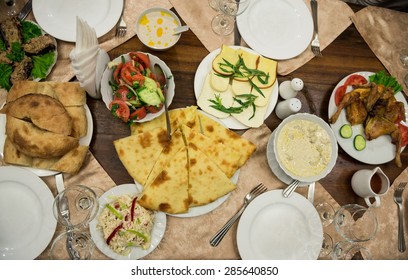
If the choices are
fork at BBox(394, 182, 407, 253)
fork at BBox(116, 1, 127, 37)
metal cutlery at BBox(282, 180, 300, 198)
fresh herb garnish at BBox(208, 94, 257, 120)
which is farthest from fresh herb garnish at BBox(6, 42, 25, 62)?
fork at BBox(394, 182, 407, 253)

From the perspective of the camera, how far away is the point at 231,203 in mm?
2197

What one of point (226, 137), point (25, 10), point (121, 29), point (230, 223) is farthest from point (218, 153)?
point (25, 10)

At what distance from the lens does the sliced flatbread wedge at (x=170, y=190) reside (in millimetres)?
2018

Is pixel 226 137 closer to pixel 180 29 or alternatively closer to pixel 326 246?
pixel 180 29

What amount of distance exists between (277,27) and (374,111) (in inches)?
31.7

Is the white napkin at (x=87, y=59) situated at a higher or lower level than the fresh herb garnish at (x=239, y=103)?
higher

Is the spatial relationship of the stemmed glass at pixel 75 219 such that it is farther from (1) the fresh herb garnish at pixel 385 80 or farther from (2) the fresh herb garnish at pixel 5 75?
(1) the fresh herb garnish at pixel 385 80

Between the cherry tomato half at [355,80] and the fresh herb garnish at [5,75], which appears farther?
the cherry tomato half at [355,80]

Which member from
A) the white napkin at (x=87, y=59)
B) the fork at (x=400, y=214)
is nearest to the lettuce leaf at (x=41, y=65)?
the white napkin at (x=87, y=59)

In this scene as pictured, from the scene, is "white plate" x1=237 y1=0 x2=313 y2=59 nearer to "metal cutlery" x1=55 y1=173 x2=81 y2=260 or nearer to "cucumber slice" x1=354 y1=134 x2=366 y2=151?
"cucumber slice" x1=354 y1=134 x2=366 y2=151

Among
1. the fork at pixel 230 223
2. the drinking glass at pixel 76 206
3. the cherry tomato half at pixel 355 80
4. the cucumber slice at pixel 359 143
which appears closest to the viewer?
the drinking glass at pixel 76 206

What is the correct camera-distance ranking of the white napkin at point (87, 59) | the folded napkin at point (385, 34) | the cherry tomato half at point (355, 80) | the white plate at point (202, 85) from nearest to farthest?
the white napkin at point (87, 59)
the white plate at point (202, 85)
the cherry tomato half at point (355, 80)
the folded napkin at point (385, 34)

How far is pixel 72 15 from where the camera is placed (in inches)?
89.6

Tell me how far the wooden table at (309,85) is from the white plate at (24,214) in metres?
0.36
